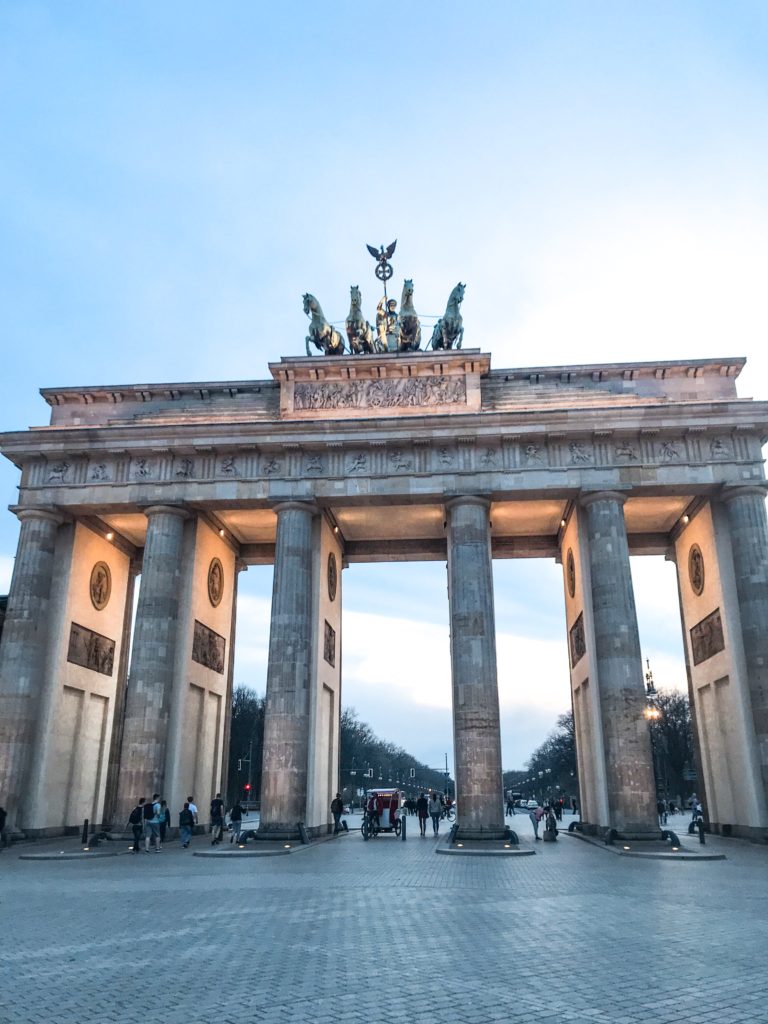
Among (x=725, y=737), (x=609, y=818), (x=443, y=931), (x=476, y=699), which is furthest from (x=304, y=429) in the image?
(x=443, y=931)

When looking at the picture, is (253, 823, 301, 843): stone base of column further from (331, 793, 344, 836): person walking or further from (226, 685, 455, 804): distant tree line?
(226, 685, 455, 804): distant tree line

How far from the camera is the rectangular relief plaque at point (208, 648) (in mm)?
33469

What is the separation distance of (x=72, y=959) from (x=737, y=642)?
26850mm

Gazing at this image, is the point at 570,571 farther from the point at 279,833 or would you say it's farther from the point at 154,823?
the point at 154,823

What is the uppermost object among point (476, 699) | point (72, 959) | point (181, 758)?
point (476, 699)

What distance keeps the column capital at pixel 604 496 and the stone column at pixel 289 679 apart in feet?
35.9

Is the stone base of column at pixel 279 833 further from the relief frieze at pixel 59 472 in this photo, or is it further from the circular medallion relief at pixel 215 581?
the relief frieze at pixel 59 472

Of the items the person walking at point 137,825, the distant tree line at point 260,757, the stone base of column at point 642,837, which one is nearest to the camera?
the person walking at point 137,825

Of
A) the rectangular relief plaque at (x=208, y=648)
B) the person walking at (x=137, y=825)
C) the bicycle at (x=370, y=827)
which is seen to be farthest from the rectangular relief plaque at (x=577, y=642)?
the person walking at (x=137, y=825)

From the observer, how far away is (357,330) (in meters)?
35.2

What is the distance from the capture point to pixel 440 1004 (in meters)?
7.50

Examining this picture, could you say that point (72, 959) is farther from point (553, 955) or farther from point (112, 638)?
point (112, 638)

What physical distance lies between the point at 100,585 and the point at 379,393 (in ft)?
50.7

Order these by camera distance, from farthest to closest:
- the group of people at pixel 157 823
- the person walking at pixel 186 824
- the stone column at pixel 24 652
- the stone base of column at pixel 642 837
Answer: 1. the stone column at pixel 24 652
2. the person walking at pixel 186 824
3. the stone base of column at pixel 642 837
4. the group of people at pixel 157 823
